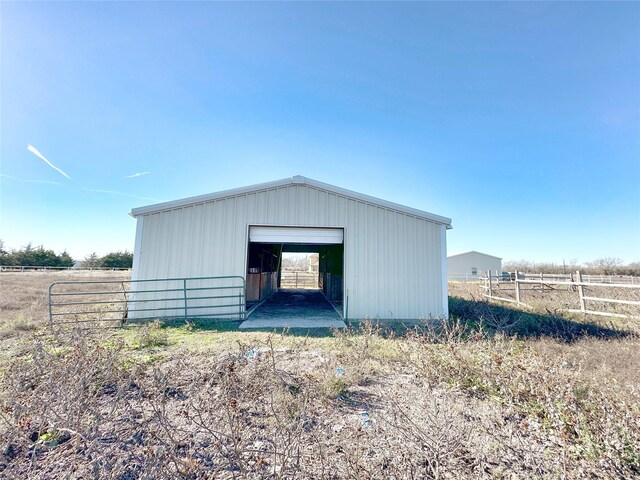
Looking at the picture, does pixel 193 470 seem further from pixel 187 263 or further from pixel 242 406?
pixel 187 263

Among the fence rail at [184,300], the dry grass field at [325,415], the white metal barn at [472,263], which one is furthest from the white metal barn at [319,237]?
the white metal barn at [472,263]

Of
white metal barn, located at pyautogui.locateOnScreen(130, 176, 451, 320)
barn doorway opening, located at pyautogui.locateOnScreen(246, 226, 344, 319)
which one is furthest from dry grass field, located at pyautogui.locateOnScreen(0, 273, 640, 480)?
barn doorway opening, located at pyautogui.locateOnScreen(246, 226, 344, 319)

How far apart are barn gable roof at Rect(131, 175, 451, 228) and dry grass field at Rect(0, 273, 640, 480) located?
4.04m

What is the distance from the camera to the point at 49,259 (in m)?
39.7

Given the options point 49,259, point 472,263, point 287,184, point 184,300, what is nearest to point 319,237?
point 287,184

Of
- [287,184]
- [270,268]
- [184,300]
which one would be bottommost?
[184,300]

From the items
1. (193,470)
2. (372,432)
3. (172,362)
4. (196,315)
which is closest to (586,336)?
(372,432)

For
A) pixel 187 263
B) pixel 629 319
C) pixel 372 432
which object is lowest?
pixel 372 432

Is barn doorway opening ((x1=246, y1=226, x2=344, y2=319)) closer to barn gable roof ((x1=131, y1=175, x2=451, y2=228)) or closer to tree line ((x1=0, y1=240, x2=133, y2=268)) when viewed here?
barn gable roof ((x1=131, y1=175, x2=451, y2=228))

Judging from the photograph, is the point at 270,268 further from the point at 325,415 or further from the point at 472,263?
the point at 472,263

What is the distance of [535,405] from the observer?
2969 mm

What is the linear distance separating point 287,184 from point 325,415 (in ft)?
20.5

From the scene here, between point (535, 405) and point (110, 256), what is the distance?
50787 millimetres

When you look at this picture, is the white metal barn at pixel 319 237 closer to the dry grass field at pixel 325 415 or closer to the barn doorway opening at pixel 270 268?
the barn doorway opening at pixel 270 268
